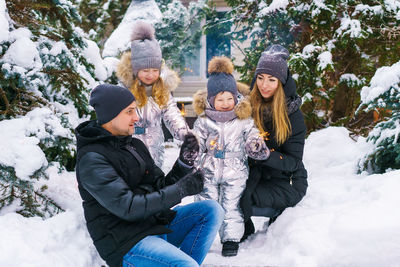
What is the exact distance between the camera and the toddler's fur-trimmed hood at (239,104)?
10.9 ft

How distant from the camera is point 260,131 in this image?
345 cm

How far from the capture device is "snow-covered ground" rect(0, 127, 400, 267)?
97.7 inches

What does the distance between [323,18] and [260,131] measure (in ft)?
10.7

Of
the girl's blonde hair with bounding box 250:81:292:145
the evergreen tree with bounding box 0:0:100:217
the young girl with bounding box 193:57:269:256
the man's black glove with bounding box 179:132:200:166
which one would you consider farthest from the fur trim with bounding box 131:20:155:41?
the man's black glove with bounding box 179:132:200:166

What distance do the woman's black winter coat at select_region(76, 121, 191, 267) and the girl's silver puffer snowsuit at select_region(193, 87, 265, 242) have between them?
1079 millimetres

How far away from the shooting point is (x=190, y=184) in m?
2.34

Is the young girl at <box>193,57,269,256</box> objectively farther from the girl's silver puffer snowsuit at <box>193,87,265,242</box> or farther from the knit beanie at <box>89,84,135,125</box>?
the knit beanie at <box>89,84,135,125</box>

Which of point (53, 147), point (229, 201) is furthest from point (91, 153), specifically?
point (229, 201)

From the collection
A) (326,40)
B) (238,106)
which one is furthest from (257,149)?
(326,40)

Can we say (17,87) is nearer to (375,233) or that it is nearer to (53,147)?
(53,147)

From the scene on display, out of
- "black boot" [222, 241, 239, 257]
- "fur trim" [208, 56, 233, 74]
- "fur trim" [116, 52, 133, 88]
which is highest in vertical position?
"fur trim" [208, 56, 233, 74]

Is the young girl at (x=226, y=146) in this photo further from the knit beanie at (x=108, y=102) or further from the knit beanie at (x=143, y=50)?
the knit beanie at (x=108, y=102)

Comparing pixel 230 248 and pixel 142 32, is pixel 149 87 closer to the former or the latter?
pixel 142 32

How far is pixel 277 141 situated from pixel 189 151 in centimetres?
115
